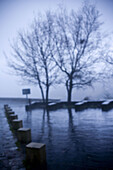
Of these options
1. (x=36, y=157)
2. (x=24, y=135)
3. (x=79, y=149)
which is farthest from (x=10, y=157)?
(x=79, y=149)

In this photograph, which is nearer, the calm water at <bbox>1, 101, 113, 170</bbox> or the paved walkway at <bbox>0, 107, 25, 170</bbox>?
the calm water at <bbox>1, 101, 113, 170</bbox>

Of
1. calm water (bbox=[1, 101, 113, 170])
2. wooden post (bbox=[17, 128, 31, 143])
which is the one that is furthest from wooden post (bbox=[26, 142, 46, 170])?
wooden post (bbox=[17, 128, 31, 143])

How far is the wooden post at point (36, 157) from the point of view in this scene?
14.5 ft

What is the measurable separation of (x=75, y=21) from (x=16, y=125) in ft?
51.1

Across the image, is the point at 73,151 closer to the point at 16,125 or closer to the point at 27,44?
the point at 16,125

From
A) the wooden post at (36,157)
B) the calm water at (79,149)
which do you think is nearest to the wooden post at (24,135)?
the calm water at (79,149)

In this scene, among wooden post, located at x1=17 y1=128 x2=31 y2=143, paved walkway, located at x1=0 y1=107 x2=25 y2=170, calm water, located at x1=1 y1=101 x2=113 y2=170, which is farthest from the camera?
wooden post, located at x1=17 y1=128 x2=31 y2=143

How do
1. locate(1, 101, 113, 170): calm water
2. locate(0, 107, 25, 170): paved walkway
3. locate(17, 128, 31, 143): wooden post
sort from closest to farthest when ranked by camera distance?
locate(1, 101, 113, 170): calm water, locate(0, 107, 25, 170): paved walkway, locate(17, 128, 31, 143): wooden post

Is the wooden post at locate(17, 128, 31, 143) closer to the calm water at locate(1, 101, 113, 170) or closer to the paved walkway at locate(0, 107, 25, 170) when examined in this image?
the paved walkway at locate(0, 107, 25, 170)

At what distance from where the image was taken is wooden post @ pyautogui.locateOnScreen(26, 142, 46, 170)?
4.43m

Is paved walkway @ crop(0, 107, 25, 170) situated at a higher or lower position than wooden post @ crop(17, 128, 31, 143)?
lower

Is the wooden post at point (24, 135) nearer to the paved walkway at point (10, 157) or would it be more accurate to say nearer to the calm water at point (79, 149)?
the paved walkway at point (10, 157)

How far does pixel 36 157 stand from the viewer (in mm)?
4492

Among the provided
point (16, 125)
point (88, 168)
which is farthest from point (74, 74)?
point (88, 168)
